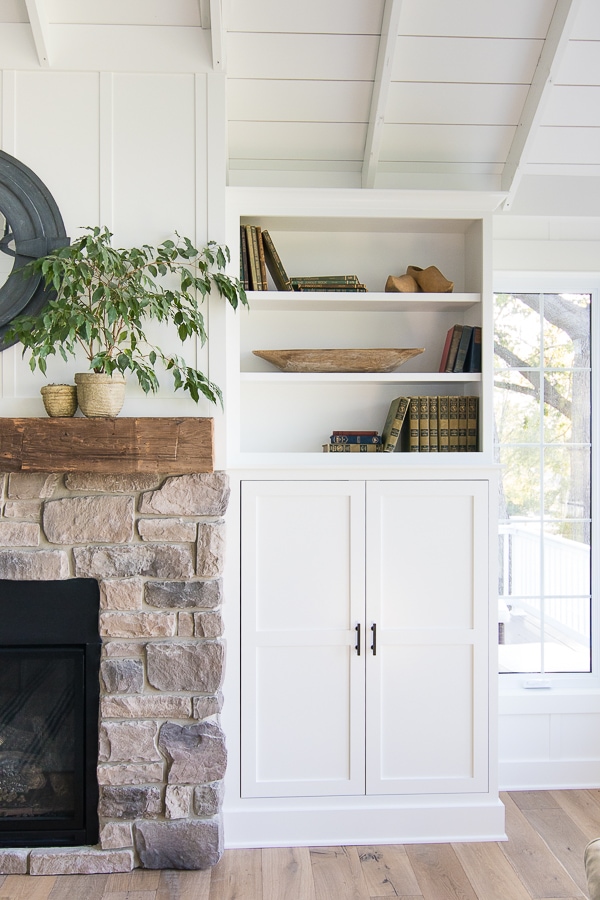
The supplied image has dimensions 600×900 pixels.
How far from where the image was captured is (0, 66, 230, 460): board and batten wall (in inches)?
91.4

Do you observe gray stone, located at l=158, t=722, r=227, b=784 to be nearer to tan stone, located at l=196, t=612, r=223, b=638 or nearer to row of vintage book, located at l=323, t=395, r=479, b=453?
tan stone, located at l=196, t=612, r=223, b=638

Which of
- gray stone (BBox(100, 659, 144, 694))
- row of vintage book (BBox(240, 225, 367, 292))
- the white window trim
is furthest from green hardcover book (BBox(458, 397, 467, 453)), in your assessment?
gray stone (BBox(100, 659, 144, 694))

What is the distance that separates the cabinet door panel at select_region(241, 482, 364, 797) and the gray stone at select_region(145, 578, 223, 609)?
0.65ft

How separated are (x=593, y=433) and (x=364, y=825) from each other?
186cm

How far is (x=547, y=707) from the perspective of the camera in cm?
289

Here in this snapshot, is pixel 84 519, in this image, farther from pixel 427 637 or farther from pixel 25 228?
pixel 427 637

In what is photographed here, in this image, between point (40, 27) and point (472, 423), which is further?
point (472, 423)

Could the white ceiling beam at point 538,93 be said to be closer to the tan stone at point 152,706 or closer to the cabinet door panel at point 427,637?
the cabinet door panel at point 427,637

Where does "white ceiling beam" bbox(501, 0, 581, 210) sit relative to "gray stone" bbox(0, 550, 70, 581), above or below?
above

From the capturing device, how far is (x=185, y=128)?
2355mm

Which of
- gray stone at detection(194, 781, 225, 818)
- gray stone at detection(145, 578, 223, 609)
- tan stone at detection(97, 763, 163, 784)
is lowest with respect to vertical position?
gray stone at detection(194, 781, 225, 818)

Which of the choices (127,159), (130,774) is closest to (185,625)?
(130,774)

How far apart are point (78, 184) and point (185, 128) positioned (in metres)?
0.41

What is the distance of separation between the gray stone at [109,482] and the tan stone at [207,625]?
1.52 ft
